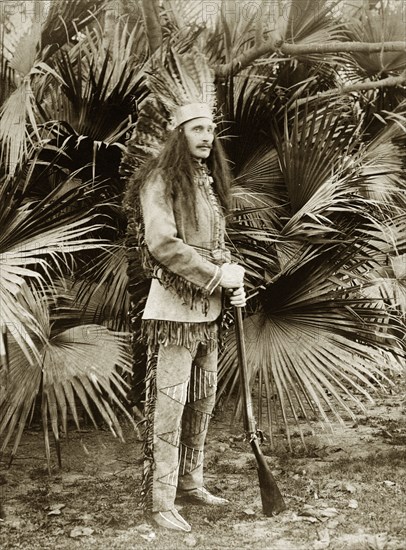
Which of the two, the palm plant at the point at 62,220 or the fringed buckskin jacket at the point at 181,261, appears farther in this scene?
the palm plant at the point at 62,220

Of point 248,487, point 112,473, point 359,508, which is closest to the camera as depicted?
point 359,508

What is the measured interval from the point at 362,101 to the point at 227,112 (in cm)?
144

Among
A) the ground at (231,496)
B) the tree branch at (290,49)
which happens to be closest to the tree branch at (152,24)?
the tree branch at (290,49)

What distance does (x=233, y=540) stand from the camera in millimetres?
3248

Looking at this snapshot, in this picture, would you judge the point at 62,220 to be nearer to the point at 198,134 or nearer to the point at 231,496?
the point at 198,134

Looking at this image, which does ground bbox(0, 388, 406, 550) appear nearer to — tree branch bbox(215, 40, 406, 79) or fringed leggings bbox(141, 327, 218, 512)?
fringed leggings bbox(141, 327, 218, 512)

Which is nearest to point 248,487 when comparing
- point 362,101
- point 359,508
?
point 359,508

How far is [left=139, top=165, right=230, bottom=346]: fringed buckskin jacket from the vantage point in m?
3.16

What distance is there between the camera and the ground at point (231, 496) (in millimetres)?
3236

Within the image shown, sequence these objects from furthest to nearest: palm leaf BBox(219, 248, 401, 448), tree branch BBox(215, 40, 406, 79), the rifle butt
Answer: tree branch BBox(215, 40, 406, 79) < palm leaf BBox(219, 248, 401, 448) < the rifle butt

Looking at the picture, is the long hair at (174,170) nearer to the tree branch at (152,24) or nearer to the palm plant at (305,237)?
the palm plant at (305,237)

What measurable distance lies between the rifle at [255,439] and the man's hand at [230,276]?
13cm

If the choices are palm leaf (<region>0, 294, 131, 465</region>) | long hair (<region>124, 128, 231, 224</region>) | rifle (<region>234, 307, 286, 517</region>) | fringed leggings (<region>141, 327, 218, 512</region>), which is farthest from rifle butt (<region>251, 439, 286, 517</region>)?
long hair (<region>124, 128, 231, 224</region>)

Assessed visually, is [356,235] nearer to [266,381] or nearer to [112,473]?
[266,381]
